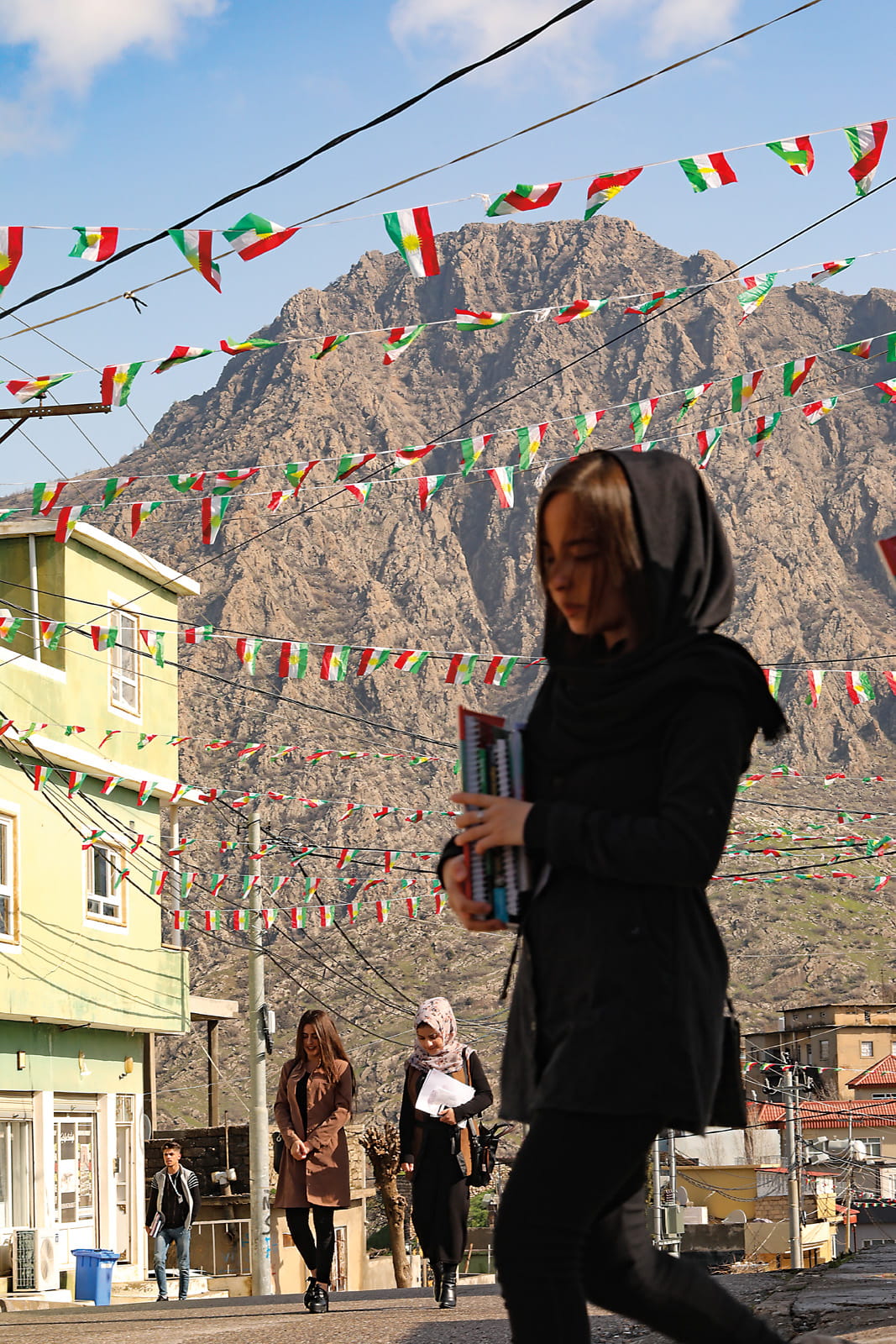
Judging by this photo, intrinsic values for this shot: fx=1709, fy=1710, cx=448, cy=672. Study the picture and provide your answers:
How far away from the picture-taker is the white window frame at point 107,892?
25062mm

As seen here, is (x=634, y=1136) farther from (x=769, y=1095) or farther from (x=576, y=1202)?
(x=769, y=1095)

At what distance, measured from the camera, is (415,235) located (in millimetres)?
9367

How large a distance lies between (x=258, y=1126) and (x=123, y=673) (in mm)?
7973

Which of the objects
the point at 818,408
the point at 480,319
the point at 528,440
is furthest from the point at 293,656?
the point at 480,319

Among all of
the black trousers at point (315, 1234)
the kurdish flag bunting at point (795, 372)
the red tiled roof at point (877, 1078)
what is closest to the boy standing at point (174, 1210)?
the black trousers at point (315, 1234)

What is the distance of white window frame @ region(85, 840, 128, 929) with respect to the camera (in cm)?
2506

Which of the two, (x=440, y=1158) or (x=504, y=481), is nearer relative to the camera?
(x=440, y=1158)

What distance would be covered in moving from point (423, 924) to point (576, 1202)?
112m

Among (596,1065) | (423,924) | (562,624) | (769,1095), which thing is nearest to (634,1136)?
(596,1065)

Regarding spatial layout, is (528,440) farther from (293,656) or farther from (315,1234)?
(315,1234)

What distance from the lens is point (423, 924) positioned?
113562 mm

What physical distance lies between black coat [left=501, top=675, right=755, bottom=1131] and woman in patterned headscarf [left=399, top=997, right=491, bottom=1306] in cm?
610

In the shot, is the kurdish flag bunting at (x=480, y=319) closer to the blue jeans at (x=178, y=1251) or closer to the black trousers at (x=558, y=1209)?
the black trousers at (x=558, y=1209)

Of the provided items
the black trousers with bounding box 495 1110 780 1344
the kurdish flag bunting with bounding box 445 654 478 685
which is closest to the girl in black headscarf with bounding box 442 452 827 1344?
the black trousers with bounding box 495 1110 780 1344
